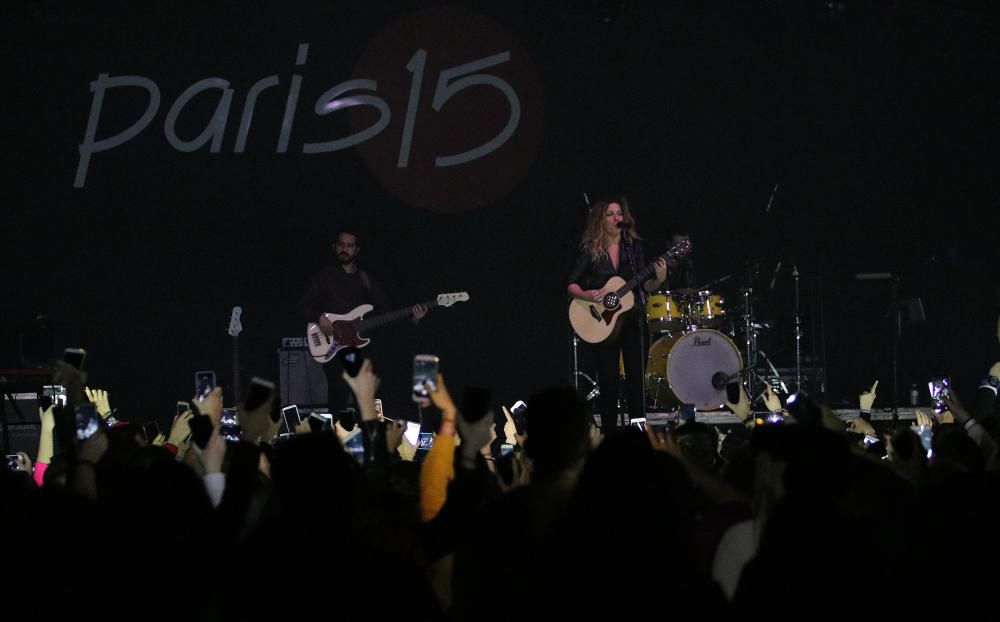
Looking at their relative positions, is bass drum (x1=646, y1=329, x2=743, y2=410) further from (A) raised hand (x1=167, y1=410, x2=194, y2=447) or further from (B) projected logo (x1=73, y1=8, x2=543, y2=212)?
(A) raised hand (x1=167, y1=410, x2=194, y2=447)

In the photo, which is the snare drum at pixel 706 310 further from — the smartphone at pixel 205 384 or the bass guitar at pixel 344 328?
the smartphone at pixel 205 384

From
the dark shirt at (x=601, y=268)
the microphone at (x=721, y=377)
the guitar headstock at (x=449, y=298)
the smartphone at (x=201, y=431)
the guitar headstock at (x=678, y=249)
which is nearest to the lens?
the smartphone at (x=201, y=431)

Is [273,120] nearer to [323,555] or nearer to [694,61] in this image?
[694,61]

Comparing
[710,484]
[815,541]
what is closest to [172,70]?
[710,484]

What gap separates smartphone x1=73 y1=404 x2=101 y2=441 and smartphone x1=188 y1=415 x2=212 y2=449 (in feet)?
1.14

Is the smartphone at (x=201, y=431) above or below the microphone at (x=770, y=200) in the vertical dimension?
below

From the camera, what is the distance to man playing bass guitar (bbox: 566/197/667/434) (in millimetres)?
9219

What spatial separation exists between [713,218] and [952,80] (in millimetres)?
3126

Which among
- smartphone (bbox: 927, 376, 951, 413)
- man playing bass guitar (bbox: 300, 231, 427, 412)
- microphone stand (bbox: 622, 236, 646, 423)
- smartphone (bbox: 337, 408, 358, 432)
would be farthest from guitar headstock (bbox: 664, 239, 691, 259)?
smartphone (bbox: 337, 408, 358, 432)

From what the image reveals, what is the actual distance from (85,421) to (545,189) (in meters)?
9.29

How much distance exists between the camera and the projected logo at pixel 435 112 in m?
12.3

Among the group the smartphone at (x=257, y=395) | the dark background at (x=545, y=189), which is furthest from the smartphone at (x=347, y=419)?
the dark background at (x=545, y=189)

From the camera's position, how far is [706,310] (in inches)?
435

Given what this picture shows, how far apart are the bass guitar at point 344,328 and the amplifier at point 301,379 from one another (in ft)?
0.34
